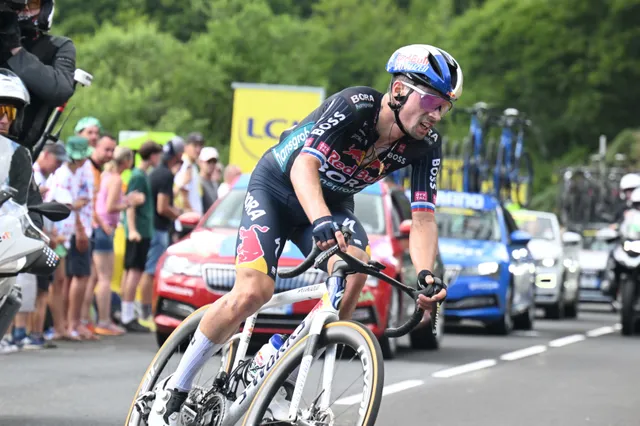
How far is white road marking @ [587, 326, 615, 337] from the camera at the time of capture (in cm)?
2136

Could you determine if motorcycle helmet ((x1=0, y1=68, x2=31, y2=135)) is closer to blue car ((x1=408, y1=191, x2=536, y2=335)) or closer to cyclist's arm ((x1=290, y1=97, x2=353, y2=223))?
cyclist's arm ((x1=290, y1=97, x2=353, y2=223))

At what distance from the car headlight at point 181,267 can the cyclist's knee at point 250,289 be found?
22.1ft

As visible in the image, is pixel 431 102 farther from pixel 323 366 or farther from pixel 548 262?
pixel 548 262

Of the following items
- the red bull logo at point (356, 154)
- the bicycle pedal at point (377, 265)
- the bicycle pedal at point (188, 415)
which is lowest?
the bicycle pedal at point (188, 415)

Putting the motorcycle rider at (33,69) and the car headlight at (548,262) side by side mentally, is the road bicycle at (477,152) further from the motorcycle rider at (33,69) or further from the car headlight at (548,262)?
the motorcycle rider at (33,69)

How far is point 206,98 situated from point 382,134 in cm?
7724

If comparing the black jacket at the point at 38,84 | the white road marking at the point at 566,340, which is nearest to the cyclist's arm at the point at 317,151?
the black jacket at the point at 38,84

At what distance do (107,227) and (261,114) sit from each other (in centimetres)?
1292

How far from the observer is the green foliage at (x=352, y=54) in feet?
216

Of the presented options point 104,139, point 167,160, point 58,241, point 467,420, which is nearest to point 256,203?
point 467,420

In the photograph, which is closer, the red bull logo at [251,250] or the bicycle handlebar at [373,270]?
the bicycle handlebar at [373,270]

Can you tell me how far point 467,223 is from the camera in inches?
800

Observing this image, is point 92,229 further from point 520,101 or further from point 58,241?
point 520,101

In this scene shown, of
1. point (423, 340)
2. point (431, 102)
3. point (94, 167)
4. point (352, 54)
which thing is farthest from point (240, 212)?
point (352, 54)
